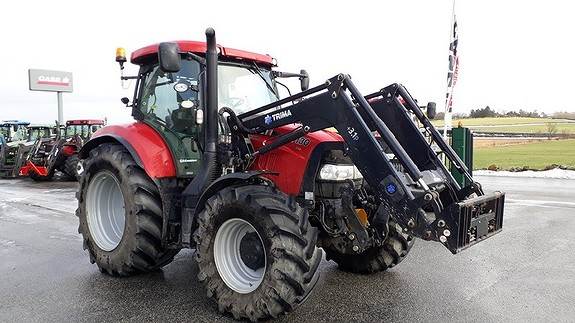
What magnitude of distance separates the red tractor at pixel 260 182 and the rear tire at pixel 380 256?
15 millimetres

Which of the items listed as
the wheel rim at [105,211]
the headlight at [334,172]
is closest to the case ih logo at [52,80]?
the wheel rim at [105,211]

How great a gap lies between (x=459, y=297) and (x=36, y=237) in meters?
5.95

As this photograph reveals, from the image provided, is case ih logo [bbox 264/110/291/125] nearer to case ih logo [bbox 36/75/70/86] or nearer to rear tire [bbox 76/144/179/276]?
rear tire [bbox 76/144/179/276]

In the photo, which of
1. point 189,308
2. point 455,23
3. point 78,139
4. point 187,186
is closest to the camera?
point 189,308

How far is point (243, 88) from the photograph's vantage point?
5.02 meters

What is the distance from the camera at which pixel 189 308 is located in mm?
4191

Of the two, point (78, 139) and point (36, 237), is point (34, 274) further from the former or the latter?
point (78, 139)

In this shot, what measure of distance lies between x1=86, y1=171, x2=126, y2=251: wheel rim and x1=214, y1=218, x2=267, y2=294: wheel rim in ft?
5.58

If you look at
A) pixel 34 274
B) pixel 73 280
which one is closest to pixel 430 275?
pixel 73 280

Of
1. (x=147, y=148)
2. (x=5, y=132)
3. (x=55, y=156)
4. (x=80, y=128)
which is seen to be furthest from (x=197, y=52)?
(x=5, y=132)

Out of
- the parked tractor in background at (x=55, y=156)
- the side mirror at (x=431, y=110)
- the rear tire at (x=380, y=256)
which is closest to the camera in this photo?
the rear tire at (x=380, y=256)

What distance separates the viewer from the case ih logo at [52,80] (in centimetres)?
3148

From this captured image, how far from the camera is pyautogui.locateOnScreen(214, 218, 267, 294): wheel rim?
4.05 metres

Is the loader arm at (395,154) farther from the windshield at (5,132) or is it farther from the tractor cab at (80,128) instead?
the windshield at (5,132)
